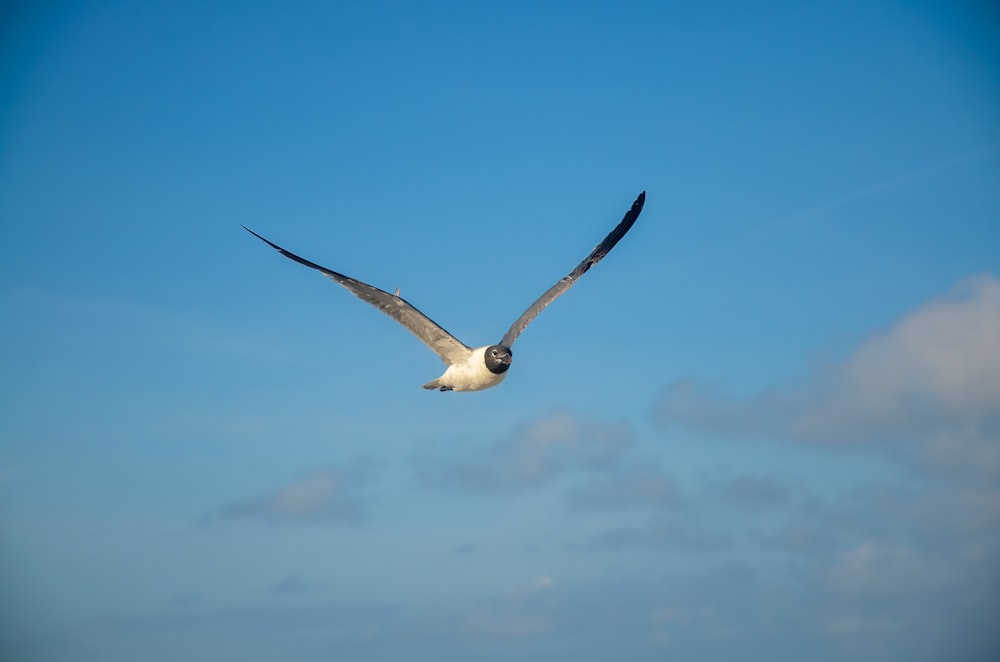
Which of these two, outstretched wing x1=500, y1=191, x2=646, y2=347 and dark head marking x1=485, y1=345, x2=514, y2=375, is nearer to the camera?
dark head marking x1=485, y1=345, x2=514, y2=375

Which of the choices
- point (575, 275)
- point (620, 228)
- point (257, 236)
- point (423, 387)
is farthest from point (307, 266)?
point (620, 228)

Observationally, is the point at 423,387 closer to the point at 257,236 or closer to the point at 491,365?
the point at 491,365

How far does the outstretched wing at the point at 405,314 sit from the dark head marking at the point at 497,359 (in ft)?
5.82

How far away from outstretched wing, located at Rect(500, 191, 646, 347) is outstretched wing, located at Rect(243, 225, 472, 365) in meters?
2.03

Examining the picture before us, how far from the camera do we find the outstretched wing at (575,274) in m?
46.2

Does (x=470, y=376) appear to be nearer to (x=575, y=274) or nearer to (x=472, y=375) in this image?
(x=472, y=375)

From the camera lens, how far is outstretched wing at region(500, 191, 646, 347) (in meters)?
46.2

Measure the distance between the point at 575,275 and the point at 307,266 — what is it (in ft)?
37.9

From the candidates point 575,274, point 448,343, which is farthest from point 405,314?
point 575,274

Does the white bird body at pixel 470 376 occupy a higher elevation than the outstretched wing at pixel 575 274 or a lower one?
lower

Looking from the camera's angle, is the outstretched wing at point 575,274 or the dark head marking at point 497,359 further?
the outstretched wing at point 575,274

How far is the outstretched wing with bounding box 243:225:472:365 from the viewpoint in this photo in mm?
44031

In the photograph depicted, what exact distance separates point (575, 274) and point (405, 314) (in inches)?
325

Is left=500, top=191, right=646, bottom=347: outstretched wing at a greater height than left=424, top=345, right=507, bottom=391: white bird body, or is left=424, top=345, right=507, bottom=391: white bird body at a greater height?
left=500, top=191, right=646, bottom=347: outstretched wing
